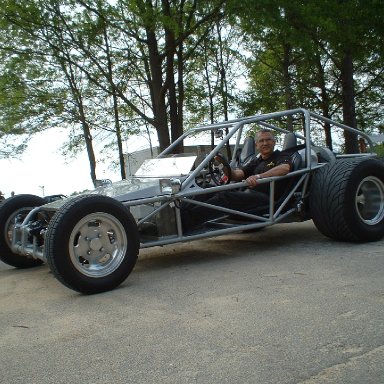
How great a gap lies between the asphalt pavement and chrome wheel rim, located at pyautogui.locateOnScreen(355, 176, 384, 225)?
2.48 ft

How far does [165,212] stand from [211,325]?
2.06 meters

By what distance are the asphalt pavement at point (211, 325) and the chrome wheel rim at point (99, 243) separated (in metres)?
0.23

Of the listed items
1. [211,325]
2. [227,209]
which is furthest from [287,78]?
[211,325]

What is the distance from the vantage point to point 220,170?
5578mm

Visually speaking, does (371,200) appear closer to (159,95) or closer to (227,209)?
(227,209)

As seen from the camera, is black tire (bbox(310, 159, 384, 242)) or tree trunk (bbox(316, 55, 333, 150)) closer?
black tire (bbox(310, 159, 384, 242))

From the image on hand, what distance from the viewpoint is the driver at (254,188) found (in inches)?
204

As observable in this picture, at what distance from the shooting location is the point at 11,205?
18.2ft

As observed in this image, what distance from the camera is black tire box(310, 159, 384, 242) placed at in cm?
536

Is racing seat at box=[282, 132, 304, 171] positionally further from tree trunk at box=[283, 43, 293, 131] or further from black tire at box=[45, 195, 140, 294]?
tree trunk at box=[283, 43, 293, 131]

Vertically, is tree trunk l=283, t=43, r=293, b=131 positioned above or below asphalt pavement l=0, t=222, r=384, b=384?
above

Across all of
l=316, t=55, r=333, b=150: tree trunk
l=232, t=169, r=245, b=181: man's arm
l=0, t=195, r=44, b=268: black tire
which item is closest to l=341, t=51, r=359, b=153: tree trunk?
l=316, t=55, r=333, b=150: tree trunk

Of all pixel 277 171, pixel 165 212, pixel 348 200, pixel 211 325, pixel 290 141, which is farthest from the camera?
pixel 290 141

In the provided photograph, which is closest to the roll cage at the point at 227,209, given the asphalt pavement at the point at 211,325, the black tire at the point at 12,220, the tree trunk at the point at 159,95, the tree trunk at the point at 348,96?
the asphalt pavement at the point at 211,325
